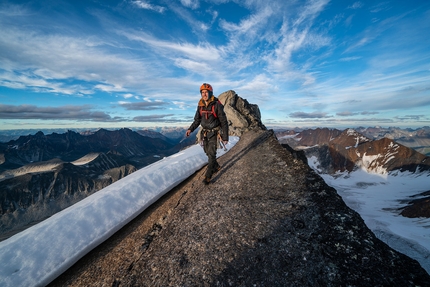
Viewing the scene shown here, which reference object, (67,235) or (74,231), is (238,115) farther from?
(67,235)

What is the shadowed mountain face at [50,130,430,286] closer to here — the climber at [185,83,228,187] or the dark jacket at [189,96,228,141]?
the climber at [185,83,228,187]

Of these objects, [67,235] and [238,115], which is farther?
[238,115]

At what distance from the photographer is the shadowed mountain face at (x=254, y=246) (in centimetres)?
497

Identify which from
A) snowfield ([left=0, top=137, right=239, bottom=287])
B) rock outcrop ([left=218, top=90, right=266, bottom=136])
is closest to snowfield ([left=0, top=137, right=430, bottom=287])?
snowfield ([left=0, top=137, right=239, bottom=287])

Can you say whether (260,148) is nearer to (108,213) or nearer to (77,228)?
(108,213)

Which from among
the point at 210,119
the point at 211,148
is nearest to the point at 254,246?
the point at 211,148

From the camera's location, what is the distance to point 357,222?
6.16 m

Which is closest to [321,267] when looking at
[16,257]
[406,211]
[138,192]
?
[138,192]

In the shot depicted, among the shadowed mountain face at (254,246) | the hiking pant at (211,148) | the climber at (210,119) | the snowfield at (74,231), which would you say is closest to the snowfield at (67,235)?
the snowfield at (74,231)

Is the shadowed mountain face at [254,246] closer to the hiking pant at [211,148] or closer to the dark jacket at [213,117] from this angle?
the hiking pant at [211,148]

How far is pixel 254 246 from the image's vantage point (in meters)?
6.09

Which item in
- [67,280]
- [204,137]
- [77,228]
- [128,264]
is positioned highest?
[204,137]

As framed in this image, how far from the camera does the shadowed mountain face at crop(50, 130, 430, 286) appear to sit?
4969 millimetres

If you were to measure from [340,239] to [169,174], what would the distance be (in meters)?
9.68
